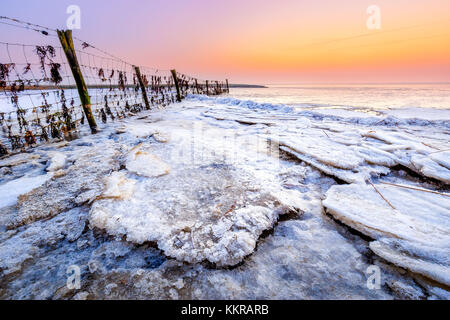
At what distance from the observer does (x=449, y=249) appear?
1508mm

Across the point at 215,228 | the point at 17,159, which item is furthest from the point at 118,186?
the point at 17,159

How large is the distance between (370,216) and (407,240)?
12.7 inches

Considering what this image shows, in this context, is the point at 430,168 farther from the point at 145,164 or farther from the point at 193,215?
the point at 145,164

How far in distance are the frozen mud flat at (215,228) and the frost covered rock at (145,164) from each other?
0.02 metres

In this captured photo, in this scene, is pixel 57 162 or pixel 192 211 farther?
pixel 57 162

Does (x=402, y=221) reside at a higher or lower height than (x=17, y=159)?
lower

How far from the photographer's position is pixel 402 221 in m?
1.85

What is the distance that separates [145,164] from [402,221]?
3273 millimetres

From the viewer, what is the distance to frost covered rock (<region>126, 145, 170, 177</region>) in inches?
113

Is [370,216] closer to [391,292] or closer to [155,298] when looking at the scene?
[391,292]

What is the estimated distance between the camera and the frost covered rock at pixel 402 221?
145 centimetres

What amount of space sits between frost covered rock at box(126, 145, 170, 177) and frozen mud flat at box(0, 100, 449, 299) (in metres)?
0.02

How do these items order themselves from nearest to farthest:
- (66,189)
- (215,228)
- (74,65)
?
(215,228) < (66,189) < (74,65)

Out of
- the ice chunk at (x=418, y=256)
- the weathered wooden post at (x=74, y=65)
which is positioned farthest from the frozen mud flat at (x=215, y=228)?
the weathered wooden post at (x=74, y=65)
